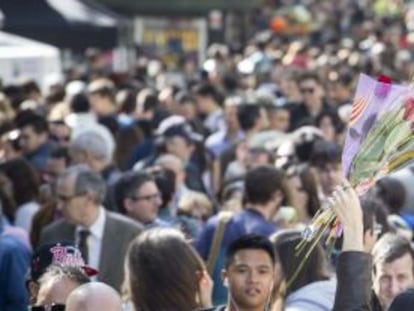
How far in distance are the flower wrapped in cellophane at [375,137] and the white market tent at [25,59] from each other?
42.6 ft

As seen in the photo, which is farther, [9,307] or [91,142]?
[91,142]

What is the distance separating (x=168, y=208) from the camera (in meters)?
10.6

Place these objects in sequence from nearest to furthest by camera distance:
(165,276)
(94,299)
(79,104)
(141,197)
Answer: (94,299)
(165,276)
(141,197)
(79,104)

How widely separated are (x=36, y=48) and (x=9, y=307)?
10.6 m

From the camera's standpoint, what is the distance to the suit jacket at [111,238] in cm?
920

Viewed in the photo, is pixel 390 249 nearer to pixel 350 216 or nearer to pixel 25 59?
pixel 350 216

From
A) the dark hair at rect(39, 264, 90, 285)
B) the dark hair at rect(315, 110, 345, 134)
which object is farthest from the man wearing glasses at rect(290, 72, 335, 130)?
the dark hair at rect(39, 264, 90, 285)

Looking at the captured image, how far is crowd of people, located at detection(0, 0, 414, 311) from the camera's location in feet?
21.8

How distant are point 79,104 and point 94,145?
4359 mm

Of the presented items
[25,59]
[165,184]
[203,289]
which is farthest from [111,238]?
[25,59]

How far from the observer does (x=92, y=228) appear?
9445 millimetres

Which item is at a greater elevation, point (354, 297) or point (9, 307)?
point (354, 297)

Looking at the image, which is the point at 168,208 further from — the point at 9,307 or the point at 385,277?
the point at 385,277

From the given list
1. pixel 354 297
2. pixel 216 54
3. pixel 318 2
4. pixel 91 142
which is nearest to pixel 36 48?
pixel 216 54
